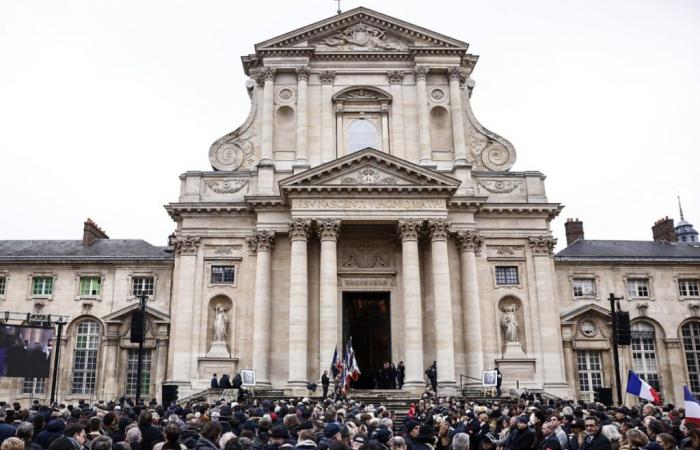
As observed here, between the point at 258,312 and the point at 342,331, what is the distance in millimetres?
4776

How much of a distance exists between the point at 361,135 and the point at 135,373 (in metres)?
19.6

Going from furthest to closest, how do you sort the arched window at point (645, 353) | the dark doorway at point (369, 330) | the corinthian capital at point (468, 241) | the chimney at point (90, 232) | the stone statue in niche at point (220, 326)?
1. the chimney at point (90, 232)
2. the arched window at point (645, 353)
3. the dark doorway at point (369, 330)
4. the corinthian capital at point (468, 241)
5. the stone statue in niche at point (220, 326)

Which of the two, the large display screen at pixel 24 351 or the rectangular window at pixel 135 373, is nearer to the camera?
the large display screen at pixel 24 351

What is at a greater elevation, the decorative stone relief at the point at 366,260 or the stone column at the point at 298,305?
the decorative stone relief at the point at 366,260

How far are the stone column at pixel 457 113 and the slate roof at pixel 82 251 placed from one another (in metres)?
18.8

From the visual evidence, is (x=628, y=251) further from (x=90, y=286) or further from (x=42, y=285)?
(x=42, y=285)

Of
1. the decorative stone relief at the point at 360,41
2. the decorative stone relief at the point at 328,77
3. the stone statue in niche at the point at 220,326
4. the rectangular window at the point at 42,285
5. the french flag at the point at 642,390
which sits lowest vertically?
the french flag at the point at 642,390

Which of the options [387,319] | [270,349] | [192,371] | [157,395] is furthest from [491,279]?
[157,395]

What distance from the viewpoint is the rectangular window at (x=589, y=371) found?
39.2m

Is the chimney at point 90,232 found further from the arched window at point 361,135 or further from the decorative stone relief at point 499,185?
the decorative stone relief at point 499,185

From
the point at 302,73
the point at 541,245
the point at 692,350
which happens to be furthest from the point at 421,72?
the point at 692,350

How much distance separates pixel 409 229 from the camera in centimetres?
3509

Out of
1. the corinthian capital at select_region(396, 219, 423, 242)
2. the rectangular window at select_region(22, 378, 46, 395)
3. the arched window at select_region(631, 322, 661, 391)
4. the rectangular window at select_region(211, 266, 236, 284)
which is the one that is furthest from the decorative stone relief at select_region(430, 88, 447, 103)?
the rectangular window at select_region(22, 378, 46, 395)

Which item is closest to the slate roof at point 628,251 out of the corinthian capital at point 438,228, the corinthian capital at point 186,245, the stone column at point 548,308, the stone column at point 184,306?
the stone column at point 548,308
